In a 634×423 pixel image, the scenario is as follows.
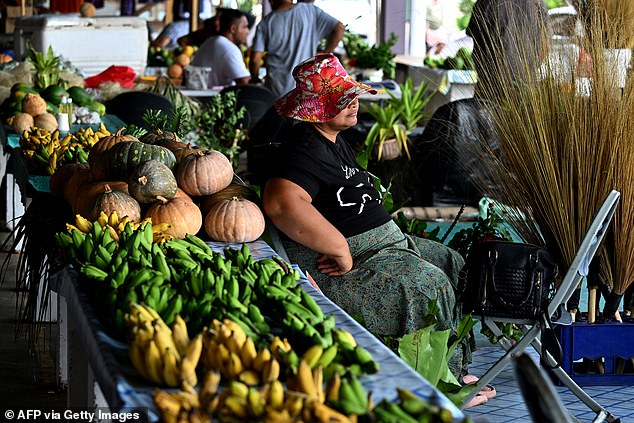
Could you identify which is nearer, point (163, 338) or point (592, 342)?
point (163, 338)

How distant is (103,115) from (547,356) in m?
3.90

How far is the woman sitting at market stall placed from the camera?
10.6 ft

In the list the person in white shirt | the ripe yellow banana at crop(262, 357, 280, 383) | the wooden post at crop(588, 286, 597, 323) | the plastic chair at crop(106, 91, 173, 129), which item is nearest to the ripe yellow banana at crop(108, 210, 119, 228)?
the ripe yellow banana at crop(262, 357, 280, 383)

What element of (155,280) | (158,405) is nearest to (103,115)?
(155,280)

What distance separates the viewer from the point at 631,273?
3609 millimetres

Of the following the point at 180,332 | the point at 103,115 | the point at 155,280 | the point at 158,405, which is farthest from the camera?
the point at 103,115

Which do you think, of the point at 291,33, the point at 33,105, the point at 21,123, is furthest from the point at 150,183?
the point at 291,33

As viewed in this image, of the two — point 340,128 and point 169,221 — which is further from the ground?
point 340,128

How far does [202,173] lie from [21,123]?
240 centimetres

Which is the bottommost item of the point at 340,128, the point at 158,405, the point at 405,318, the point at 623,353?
the point at 623,353

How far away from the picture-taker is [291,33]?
809cm

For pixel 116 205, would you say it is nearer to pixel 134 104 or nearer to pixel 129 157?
pixel 129 157

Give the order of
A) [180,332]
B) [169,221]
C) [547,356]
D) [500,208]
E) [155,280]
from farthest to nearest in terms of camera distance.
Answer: [500,208]
[547,356]
[169,221]
[155,280]
[180,332]

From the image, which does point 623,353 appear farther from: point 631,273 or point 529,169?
point 529,169
